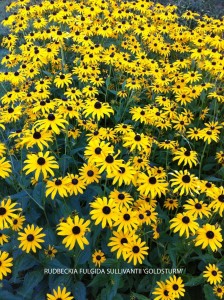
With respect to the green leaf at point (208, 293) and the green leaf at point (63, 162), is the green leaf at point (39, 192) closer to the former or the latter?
the green leaf at point (63, 162)

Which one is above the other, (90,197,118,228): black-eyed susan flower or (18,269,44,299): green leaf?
(90,197,118,228): black-eyed susan flower

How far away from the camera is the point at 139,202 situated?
2.64 m

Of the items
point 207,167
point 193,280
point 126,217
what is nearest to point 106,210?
point 126,217

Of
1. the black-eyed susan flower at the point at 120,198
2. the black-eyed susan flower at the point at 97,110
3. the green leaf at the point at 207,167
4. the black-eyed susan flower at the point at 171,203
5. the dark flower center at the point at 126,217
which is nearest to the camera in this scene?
the dark flower center at the point at 126,217

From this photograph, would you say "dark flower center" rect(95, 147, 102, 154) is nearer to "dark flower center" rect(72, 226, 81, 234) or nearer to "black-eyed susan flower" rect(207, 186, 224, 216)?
"dark flower center" rect(72, 226, 81, 234)

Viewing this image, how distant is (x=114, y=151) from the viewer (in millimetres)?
3359

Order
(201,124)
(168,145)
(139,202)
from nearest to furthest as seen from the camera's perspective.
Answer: (139,202) → (168,145) → (201,124)

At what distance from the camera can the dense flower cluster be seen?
91.4 inches

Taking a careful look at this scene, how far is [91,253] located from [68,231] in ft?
1.42

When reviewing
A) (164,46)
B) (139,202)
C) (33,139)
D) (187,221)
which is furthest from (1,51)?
(187,221)

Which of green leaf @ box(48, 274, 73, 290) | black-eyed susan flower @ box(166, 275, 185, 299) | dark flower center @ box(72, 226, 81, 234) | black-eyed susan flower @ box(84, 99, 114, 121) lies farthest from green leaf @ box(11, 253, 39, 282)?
black-eyed susan flower @ box(84, 99, 114, 121)

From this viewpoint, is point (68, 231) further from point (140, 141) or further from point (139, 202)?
point (140, 141)

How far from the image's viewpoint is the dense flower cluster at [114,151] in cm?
232

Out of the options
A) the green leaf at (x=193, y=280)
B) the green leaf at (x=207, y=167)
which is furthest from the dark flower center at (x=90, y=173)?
the green leaf at (x=207, y=167)
